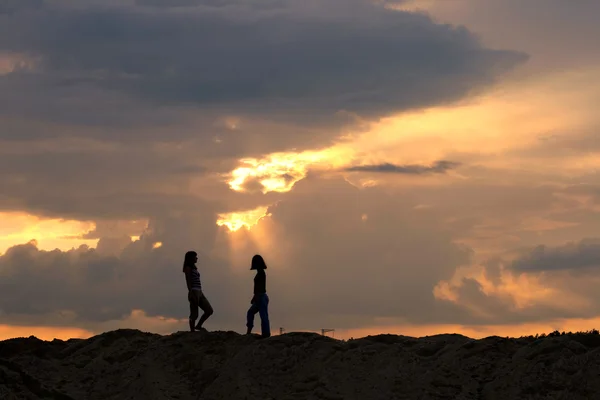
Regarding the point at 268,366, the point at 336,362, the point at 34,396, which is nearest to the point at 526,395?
the point at 336,362

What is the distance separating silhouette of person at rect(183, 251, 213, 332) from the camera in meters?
22.5

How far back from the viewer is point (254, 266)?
73.4 ft

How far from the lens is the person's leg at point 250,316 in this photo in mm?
22562

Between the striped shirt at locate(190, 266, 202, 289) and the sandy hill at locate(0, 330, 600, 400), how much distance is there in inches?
50.0

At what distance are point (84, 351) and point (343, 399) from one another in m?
8.06

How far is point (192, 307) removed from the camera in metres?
22.7

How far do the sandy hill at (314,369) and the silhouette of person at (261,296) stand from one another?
1.74 ft

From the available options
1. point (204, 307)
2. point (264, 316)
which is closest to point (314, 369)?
point (264, 316)

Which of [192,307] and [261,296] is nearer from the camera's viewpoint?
[261,296]

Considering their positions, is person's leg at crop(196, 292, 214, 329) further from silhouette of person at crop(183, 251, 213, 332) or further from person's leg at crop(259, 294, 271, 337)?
person's leg at crop(259, 294, 271, 337)

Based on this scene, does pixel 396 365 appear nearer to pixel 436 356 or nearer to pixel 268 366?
pixel 436 356

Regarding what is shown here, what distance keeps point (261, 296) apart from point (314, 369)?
9.56 feet

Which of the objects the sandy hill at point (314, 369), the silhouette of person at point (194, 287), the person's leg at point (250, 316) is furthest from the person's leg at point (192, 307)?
the person's leg at point (250, 316)

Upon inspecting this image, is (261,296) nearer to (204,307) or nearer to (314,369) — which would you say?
(204,307)
